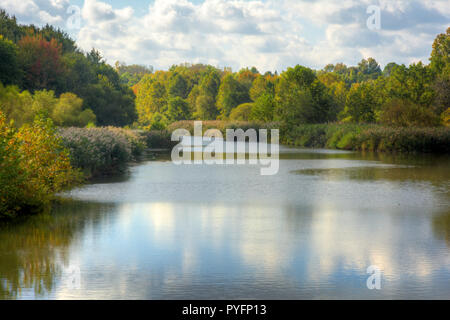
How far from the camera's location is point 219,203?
47.1ft

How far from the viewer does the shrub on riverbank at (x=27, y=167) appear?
1109 cm

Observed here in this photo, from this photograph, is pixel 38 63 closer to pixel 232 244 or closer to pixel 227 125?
pixel 227 125

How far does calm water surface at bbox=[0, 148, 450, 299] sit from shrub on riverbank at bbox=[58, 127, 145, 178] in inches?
89.0

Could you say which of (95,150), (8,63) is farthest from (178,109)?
(95,150)

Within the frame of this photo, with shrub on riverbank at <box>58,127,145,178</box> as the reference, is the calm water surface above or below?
below

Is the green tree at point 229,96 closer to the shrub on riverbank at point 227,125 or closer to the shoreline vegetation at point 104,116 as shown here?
the shoreline vegetation at point 104,116

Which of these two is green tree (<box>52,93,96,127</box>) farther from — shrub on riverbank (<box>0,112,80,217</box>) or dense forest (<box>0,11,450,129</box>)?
shrub on riverbank (<box>0,112,80,217</box>)

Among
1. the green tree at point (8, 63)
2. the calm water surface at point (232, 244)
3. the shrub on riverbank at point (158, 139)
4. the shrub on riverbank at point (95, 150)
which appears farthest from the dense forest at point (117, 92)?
the calm water surface at point (232, 244)

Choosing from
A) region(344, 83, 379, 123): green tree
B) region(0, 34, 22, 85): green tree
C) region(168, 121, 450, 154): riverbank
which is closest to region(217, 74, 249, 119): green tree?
region(344, 83, 379, 123): green tree

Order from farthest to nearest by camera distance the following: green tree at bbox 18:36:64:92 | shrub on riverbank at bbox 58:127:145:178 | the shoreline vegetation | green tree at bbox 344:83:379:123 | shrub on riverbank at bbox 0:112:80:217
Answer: green tree at bbox 344:83:379:123, green tree at bbox 18:36:64:92, shrub on riverbank at bbox 58:127:145:178, the shoreline vegetation, shrub on riverbank at bbox 0:112:80:217

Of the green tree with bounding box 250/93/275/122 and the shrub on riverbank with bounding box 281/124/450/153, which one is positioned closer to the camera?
the shrub on riverbank with bounding box 281/124/450/153

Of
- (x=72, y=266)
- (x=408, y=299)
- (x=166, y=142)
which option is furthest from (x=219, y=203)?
(x=166, y=142)

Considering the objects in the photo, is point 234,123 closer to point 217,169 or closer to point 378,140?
point 378,140

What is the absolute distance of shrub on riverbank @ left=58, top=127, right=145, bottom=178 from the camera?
19.4 metres
